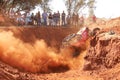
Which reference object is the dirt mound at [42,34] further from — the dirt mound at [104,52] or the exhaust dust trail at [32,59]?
the dirt mound at [104,52]

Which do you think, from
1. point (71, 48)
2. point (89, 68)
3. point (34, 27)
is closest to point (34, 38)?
point (34, 27)

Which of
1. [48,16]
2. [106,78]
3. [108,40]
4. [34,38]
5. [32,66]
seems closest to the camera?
[106,78]

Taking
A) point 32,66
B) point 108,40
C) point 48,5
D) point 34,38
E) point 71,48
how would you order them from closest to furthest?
point 108,40
point 32,66
point 71,48
point 34,38
point 48,5

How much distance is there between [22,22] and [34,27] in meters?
1.21

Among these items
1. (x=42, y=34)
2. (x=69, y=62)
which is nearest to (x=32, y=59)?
(x=69, y=62)

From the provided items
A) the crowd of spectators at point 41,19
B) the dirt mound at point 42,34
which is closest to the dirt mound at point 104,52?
the dirt mound at point 42,34

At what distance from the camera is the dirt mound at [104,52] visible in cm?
1407

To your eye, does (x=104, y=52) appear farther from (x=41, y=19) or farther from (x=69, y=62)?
(x=41, y=19)

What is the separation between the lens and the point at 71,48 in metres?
19.8

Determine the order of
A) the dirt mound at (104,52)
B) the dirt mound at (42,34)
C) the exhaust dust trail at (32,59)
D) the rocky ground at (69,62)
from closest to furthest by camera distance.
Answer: the rocky ground at (69,62) → the dirt mound at (104,52) → the exhaust dust trail at (32,59) → the dirt mound at (42,34)

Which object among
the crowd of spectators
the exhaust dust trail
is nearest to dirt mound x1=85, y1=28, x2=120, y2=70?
the exhaust dust trail

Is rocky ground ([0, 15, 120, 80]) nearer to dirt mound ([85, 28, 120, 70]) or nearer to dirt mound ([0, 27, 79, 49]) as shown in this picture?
dirt mound ([85, 28, 120, 70])

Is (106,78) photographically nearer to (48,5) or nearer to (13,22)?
(13,22)

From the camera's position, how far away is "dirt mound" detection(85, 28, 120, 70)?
14.1m
